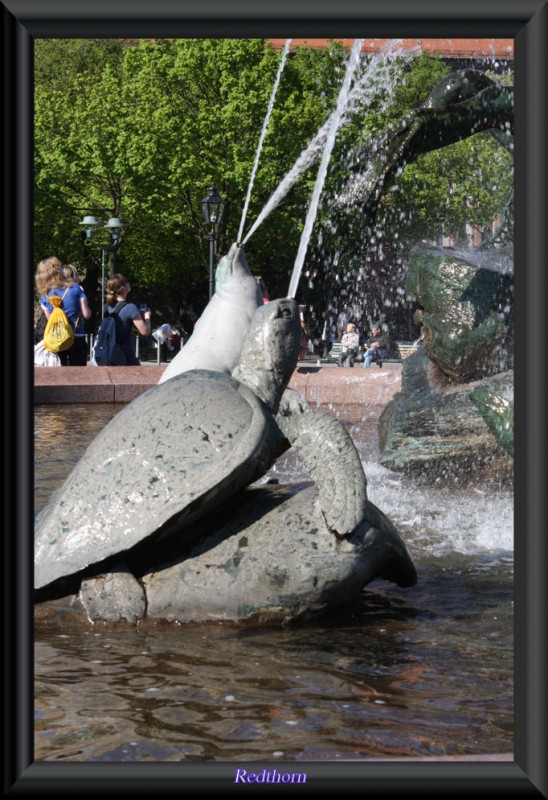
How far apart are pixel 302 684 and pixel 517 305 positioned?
187 cm

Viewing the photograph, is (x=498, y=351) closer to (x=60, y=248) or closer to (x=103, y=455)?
(x=103, y=455)

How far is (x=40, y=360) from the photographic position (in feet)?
42.0

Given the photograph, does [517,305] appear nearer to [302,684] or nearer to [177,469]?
[302,684]

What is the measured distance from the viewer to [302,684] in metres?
3.64

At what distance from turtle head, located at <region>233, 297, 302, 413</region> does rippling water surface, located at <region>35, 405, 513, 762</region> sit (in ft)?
3.12

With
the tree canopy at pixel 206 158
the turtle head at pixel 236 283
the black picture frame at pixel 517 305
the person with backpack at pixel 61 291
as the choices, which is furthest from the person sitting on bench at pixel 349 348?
the black picture frame at pixel 517 305

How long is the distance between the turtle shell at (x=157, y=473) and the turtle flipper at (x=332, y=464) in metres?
0.11

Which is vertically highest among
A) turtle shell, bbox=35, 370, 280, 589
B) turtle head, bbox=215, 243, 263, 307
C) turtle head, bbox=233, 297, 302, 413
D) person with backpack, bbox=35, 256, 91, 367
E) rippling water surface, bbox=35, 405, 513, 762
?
person with backpack, bbox=35, 256, 91, 367

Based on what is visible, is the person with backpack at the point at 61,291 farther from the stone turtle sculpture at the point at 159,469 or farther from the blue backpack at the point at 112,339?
the stone turtle sculpture at the point at 159,469

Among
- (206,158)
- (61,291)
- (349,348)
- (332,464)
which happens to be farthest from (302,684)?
(206,158)

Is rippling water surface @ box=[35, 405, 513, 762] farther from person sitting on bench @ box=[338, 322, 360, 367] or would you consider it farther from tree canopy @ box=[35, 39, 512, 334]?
tree canopy @ box=[35, 39, 512, 334]

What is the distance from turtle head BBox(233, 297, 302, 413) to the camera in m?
4.62

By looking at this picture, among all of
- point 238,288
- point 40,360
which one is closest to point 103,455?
point 238,288

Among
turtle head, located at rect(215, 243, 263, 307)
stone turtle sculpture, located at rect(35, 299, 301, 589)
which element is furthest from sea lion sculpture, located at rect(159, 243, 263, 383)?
stone turtle sculpture, located at rect(35, 299, 301, 589)
